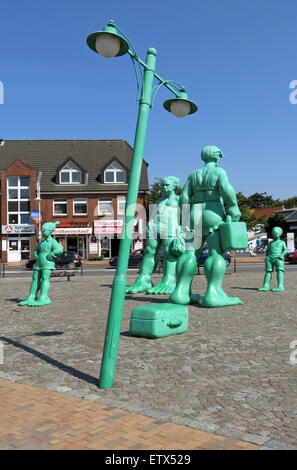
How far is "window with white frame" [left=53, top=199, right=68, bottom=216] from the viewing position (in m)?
39.2

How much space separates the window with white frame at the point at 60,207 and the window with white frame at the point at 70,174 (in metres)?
1.63

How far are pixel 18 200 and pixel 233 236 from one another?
107 feet

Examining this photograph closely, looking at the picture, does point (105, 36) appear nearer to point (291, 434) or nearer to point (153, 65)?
point (153, 65)

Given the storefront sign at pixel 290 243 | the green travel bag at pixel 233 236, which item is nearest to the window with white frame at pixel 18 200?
the storefront sign at pixel 290 243

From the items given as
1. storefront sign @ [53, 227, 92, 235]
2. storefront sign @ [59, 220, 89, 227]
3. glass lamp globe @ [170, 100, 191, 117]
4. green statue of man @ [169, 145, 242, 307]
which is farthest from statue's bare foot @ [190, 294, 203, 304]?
storefront sign @ [59, 220, 89, 227]

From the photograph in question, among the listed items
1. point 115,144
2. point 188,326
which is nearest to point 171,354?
point 188,326

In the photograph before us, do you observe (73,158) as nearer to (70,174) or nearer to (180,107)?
(70,174)

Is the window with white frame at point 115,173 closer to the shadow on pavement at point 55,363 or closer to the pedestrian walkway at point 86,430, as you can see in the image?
the shadow on pavement at point 55,363

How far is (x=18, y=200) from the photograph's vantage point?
3900 centimetres

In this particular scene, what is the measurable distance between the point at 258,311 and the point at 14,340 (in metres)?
4.61

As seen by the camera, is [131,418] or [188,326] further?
[188,326]

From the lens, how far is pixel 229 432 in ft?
10.6

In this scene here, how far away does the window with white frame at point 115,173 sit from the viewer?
3928 cm

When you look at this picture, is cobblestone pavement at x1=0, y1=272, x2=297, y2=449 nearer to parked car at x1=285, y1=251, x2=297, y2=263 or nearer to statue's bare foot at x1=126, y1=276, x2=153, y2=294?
statue's bare foot at x1=126, y1=276, x2=153, y2=294
